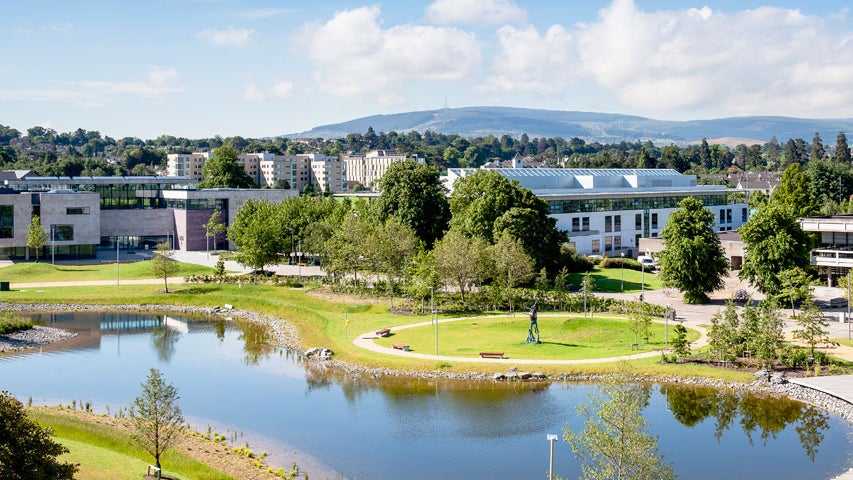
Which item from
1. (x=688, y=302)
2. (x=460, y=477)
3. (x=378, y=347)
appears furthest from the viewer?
(x=688, y=302)

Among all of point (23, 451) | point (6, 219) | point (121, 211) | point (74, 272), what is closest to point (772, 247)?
point (23, 451)

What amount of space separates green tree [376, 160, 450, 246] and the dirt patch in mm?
47507

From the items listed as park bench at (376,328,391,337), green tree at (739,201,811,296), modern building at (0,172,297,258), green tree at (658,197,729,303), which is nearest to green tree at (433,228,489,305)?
park bench at (376,328,391,337)

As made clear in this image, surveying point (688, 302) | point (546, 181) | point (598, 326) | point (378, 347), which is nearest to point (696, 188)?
point (546, 181)

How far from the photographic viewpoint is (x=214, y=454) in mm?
33469

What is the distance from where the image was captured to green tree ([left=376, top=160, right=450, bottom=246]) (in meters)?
83.3

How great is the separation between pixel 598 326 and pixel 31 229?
61.8 metres

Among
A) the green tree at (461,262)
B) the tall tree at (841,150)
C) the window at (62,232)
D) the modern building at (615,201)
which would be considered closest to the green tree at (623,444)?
the green tree at (461,262)

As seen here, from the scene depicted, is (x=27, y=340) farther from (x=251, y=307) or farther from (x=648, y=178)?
(x=648, y=178)

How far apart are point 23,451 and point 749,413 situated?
2961 cm

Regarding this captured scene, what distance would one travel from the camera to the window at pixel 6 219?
91.5m

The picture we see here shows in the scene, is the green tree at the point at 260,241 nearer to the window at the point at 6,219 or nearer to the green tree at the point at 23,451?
the window at the point at 6,219

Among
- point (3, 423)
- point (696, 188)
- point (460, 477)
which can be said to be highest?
point (696, 188)

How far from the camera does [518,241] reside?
66.4m
